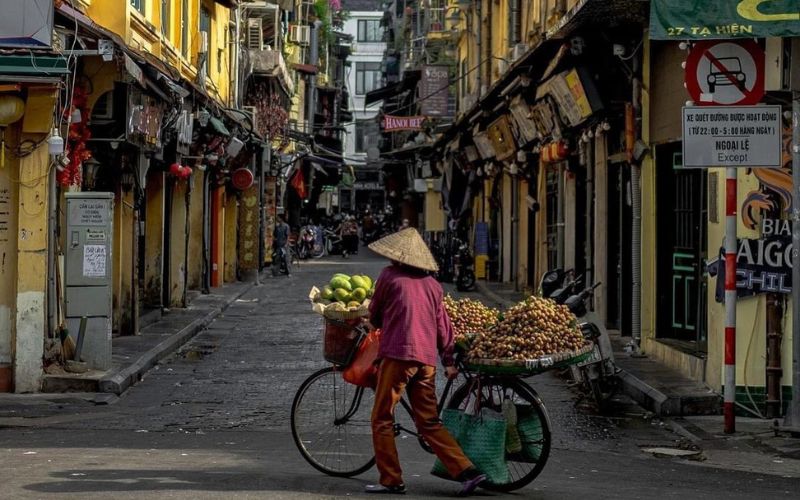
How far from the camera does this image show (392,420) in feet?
28.6

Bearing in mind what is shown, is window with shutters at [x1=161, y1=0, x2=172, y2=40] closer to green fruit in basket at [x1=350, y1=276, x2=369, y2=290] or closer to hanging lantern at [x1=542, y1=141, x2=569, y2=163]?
hanging lantern at [x1=542, y1=141, x2=569, y2=163]

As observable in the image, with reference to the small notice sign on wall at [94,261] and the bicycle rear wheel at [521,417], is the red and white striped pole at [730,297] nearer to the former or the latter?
the bicycle rear wheel at [521,417]

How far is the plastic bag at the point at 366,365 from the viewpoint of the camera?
8.95m

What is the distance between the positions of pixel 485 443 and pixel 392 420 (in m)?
0.61

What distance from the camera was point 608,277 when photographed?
21.4m

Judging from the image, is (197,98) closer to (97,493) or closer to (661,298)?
Answer: (661,298)

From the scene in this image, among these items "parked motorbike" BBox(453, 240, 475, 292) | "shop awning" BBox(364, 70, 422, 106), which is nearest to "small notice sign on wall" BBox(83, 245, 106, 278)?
"parked motorbike" BBox(453, 240, 475, 292)

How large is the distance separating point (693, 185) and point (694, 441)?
210 inches

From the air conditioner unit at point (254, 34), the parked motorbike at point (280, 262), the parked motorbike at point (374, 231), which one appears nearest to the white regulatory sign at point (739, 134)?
the parked motorbike at point (280, 262)

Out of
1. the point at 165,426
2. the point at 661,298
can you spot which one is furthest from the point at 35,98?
the point at 661,298

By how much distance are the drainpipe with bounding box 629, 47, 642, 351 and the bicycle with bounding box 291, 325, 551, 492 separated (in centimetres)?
893

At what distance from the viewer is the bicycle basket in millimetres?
9172

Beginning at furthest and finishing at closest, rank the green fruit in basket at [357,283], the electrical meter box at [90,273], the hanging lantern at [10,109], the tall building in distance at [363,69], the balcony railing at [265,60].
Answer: the tall building in distance at [363,69] < the balcony railing at [265,60] < the electrical meter box at [90,273] < the hanging lantern at [10,109] < the green fruit in basket at [357,283]

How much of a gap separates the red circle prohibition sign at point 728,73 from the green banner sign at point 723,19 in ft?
1.25
